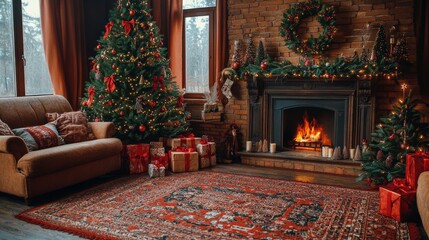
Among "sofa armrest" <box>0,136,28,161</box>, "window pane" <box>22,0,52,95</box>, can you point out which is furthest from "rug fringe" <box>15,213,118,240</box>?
"window pane" <box>22,0,52,95</box>

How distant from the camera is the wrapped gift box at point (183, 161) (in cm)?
477

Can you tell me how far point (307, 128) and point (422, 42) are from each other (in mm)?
1763

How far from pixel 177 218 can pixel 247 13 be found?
3294mm

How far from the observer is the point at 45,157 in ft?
11.6

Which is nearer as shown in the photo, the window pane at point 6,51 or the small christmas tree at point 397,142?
the small christmas tree at point 397,142

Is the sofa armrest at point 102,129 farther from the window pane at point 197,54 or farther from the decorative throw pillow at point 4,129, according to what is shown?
the window pane at point 197,54

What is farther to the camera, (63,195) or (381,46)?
(381,46)

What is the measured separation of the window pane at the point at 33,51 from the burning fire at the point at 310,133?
3561 mm

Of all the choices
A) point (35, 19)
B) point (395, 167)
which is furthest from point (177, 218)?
point (35, 19)

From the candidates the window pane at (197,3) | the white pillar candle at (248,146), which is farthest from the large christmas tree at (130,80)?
the white pillar candle at (248,146)

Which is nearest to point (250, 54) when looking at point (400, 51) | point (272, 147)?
point (272, 147)

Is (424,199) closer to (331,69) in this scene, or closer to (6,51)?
(331,69)

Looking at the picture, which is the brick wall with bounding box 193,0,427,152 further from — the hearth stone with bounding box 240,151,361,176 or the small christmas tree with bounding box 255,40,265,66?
the hearth stone with bounding box 240,151,361,176

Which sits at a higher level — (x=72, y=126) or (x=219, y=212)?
(x=72, y=126)
